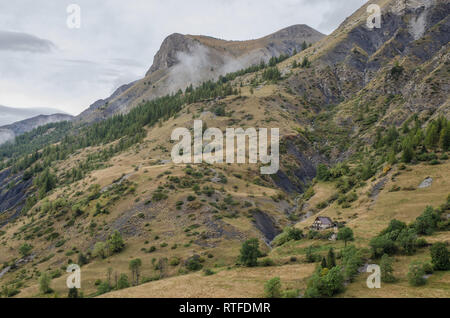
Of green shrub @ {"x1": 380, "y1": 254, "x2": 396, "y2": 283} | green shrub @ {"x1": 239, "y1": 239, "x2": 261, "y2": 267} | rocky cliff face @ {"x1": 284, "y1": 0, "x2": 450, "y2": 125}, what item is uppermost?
rocky cliff face @ {"x1": 284, "y1": 0, "x2": 450, "y2": 125}

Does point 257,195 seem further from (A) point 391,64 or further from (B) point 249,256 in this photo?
(A) point 391,64

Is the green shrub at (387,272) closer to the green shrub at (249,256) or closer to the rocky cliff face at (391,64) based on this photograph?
the green shrub at (249,256)

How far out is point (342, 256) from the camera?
122 ft

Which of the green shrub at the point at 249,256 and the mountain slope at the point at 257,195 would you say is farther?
the green shrub at the point at 249,256

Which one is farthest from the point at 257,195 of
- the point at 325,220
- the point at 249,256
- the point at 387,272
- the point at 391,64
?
the point at 391,64

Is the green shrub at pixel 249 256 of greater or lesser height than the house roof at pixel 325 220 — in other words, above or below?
below

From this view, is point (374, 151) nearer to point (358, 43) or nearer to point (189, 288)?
point (189, 288)

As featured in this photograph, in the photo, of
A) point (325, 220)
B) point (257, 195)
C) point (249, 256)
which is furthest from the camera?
point (257, 195)

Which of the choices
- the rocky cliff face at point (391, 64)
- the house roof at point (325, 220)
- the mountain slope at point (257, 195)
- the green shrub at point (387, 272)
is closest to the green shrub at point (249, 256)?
the mountain slope at point (257, 195)

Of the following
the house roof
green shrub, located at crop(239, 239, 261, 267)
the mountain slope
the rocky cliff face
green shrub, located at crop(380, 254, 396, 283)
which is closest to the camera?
green shrub, located at crop(380, 254, 396, 283)

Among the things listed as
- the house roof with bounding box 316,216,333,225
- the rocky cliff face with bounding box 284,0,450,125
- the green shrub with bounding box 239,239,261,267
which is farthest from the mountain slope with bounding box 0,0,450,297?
the house roof with bounding box 316,216,333,225

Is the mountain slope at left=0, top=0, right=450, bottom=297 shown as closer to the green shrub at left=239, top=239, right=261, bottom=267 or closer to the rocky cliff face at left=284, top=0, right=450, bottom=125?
the rocky cliff face at left=284, top=0, right=450, bottom=125

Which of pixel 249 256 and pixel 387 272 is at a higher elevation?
pixel 387 272

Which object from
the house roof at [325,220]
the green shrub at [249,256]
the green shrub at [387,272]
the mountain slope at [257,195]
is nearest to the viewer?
the green shrub at [387,272]
